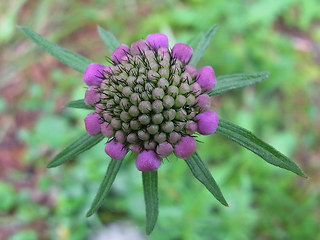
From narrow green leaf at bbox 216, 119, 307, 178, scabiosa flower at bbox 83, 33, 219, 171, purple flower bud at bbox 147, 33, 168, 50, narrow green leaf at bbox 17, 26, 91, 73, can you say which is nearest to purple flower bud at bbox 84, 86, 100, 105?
scabiosa flower at bbox 83, 33, 219, 171

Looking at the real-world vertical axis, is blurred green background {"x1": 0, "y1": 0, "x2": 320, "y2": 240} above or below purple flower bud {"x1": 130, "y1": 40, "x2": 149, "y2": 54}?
below

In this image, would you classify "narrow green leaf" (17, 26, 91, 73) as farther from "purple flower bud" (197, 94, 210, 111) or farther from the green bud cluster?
"purple flower bud" (197, 94, 210, 111)

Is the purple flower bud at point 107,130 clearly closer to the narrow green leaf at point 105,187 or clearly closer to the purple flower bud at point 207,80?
the narrow green leaf at point 105,187

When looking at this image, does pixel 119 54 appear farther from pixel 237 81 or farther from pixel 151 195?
pixel 151 195

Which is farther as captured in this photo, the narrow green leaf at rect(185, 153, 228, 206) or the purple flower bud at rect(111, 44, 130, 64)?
the purple flower bud at rect(111, 44, 130, 64)

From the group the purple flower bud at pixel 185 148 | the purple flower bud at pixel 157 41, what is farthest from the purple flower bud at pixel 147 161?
the purple flower bud at pixel 157 41

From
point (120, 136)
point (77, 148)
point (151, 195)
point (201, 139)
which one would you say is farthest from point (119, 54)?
point (201, 139)

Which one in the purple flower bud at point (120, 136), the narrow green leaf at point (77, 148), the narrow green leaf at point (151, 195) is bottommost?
the narrow green leaf at point (151, 195)
